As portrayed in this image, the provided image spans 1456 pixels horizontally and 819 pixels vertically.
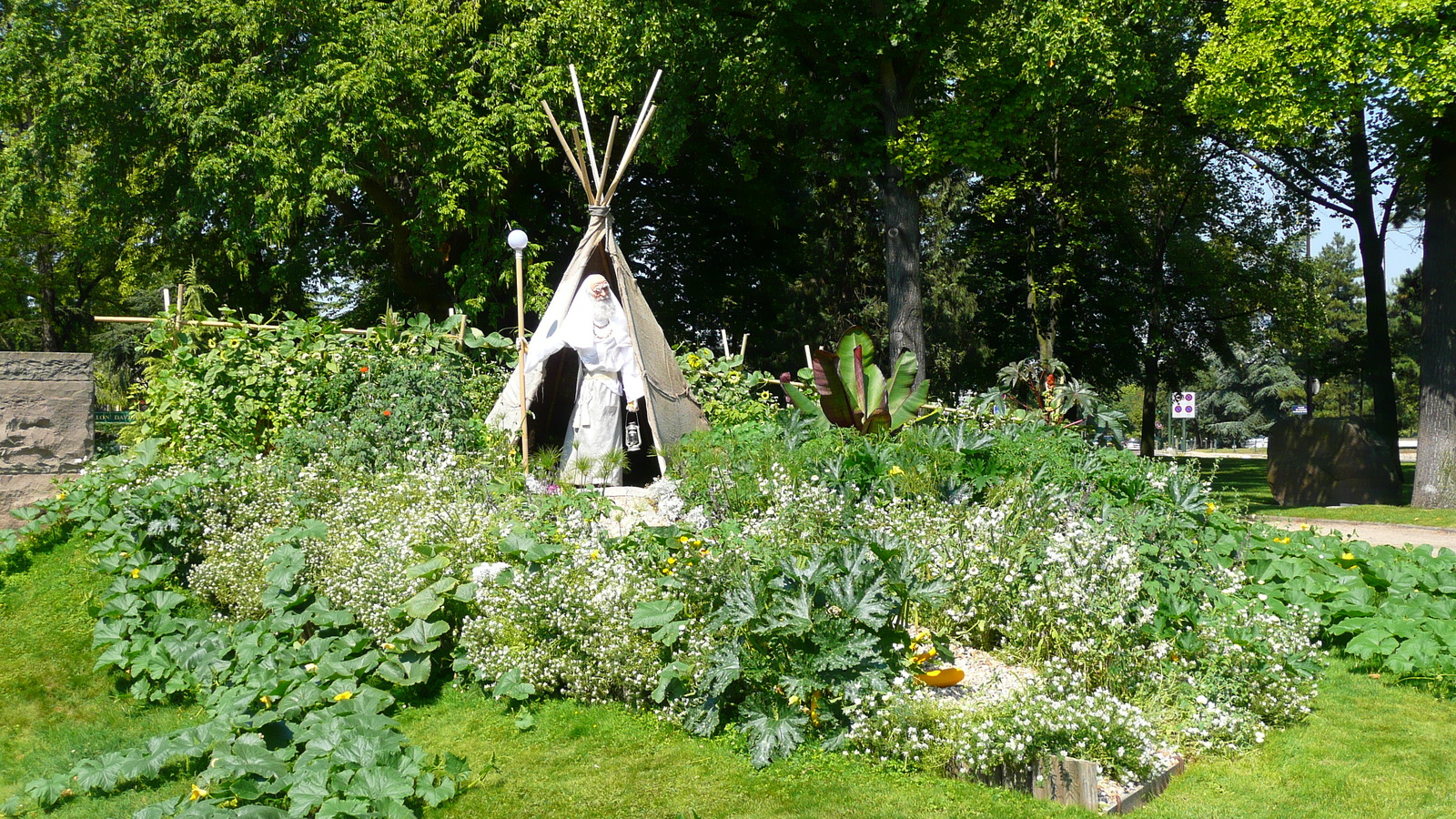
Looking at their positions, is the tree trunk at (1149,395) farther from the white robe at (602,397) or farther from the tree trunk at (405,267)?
the white robe at (602,397)

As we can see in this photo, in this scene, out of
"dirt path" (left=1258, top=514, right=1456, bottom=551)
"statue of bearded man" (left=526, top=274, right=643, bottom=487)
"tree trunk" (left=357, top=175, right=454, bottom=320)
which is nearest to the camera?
Result: "statue of bearded man" (left=526, top=274, right=643, bottom=487)

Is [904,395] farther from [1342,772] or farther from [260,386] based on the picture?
[260,386]

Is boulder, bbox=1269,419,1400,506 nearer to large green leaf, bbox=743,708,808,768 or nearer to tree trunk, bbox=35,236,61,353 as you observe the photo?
large green leaf, bbox=743,708,808,768

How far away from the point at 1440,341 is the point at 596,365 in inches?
456

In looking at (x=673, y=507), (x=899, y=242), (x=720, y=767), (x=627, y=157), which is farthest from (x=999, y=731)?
(x=899, y=242)

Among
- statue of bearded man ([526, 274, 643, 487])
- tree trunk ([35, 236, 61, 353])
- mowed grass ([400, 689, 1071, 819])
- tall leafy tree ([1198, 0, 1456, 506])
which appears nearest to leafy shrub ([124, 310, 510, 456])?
statue of bearded man ([526, 274, 643, 487])

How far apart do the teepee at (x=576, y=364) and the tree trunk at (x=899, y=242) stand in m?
4.59

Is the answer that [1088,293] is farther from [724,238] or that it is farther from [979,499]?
[979,499]

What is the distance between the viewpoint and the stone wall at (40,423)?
7.45 m

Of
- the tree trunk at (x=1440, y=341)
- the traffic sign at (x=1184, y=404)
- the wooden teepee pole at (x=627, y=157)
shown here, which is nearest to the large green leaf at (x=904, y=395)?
the wooden teepee pole at (x=627, y=157)

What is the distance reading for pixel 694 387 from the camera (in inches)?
459

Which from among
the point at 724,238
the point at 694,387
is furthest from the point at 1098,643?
the point at 724,238

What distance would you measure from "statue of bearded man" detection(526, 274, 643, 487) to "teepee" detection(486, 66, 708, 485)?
0.11m

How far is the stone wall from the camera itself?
7445 millimetres
